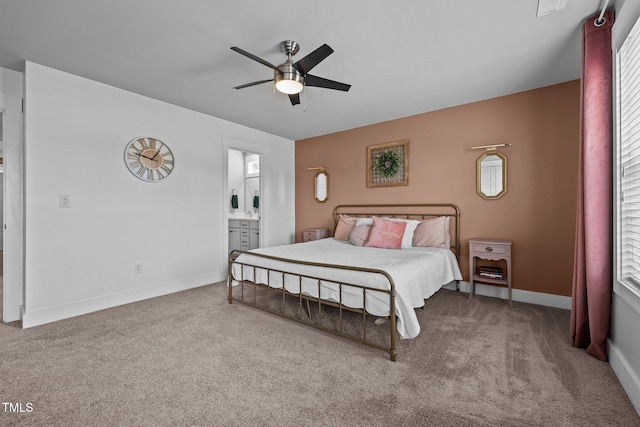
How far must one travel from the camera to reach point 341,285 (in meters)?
2.47

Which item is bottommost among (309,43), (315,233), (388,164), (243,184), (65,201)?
(315,233)

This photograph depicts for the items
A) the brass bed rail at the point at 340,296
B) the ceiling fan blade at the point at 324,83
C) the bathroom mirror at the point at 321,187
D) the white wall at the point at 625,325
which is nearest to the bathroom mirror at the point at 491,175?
the white wall at the point at 625,325

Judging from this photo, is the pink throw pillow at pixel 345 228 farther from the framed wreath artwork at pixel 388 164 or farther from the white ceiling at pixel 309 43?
the white ceiling at pixel 309 43

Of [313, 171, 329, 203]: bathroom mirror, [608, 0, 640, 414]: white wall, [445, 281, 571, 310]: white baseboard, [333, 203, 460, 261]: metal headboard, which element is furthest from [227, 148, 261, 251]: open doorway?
[608, 0, 640, 414]: white wall

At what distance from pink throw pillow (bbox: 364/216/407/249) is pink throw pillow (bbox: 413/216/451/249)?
0.33 m

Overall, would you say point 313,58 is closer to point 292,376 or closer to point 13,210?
point 292,376

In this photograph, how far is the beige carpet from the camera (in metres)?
1.61

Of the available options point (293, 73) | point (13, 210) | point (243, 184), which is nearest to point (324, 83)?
point (293, 73)

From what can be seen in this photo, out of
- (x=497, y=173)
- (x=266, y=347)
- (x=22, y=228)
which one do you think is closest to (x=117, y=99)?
(x=22, y=228)

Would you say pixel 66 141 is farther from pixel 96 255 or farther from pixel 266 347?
pixel 266 347

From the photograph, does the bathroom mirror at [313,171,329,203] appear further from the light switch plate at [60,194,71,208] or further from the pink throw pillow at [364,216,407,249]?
the light switch plate at [60,194,71,208]

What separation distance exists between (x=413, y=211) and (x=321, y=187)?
1.87 m

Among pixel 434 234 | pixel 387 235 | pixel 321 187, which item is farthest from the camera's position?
pixel 321 187

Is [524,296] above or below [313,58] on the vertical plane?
below
